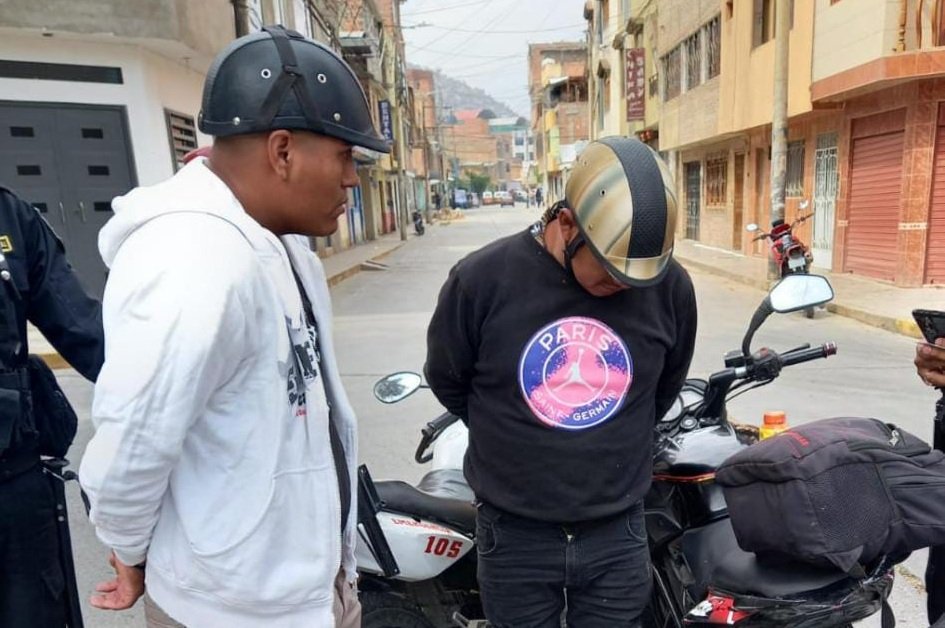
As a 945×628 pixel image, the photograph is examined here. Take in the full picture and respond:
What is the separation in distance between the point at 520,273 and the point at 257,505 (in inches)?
31.1

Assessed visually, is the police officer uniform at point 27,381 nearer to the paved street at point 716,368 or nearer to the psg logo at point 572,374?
the paved street at point 716,368

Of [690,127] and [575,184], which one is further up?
[690,127]

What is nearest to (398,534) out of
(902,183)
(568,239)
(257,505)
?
(257,505)

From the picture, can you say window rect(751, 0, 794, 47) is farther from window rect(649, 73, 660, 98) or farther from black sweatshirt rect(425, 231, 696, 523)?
black sweatshirt rect(425, 231, 696, 523)

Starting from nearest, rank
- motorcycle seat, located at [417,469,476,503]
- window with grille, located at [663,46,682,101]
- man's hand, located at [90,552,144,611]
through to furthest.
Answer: man's hand, located at [90,552,144,611], motorcycle seat, located at [417,469,476,503], window with grille, located at [663,46,682,101]

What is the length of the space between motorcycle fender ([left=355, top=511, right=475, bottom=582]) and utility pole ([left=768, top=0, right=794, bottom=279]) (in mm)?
9195

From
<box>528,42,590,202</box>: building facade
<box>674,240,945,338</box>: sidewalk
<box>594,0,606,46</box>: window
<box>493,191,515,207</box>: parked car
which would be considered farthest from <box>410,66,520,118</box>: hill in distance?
<box>674,240,945,338</box>: sidewalk

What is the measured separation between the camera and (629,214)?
4.69ft

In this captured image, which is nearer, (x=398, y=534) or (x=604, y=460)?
(x=604, y=460)

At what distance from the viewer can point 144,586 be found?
1.31m

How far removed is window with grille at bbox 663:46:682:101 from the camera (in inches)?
749

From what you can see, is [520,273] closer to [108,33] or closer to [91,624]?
[91,624]

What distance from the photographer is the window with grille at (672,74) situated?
1902cm

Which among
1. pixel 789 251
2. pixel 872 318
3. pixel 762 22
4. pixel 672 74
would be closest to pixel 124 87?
pixel 789 251
